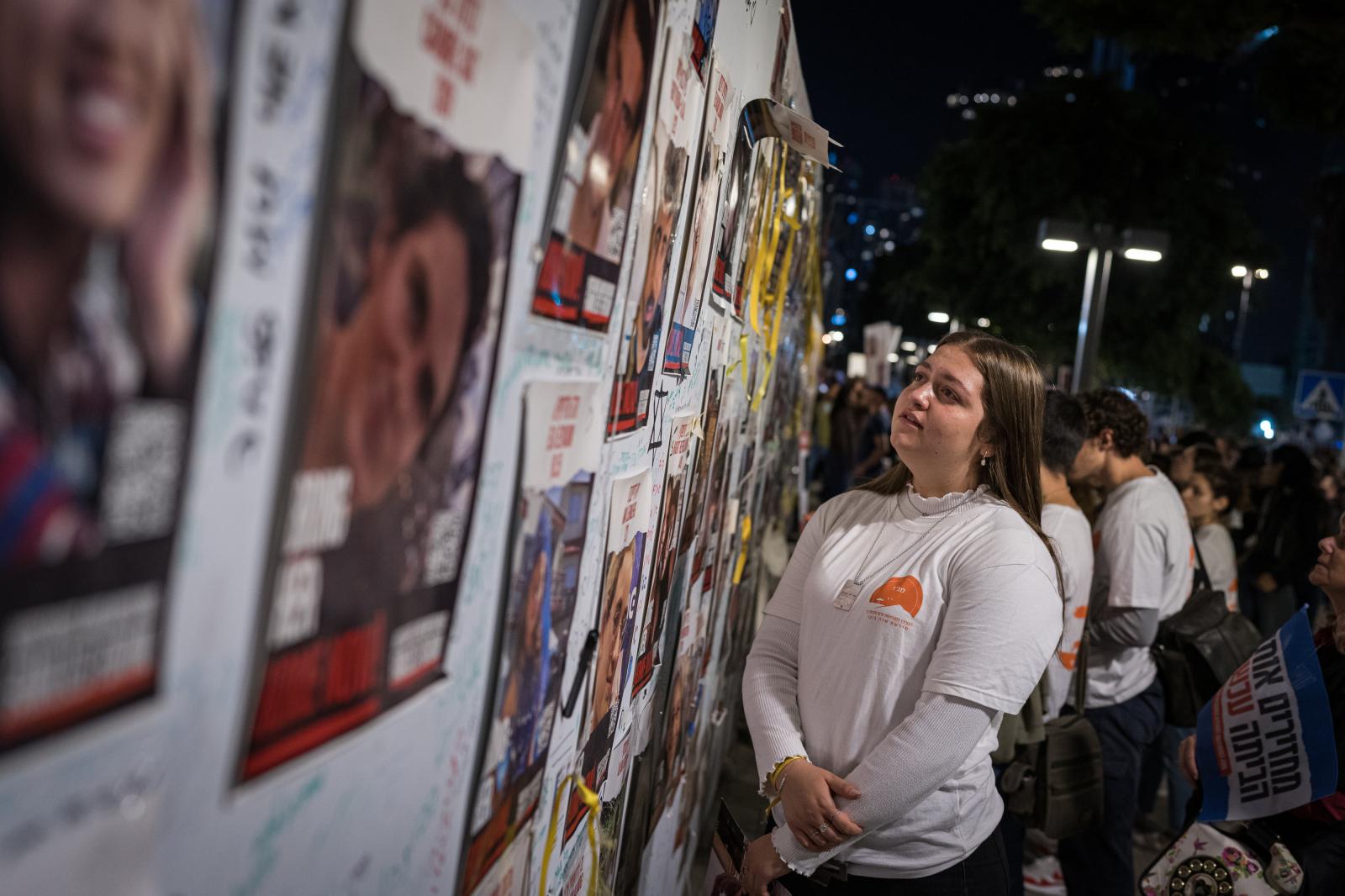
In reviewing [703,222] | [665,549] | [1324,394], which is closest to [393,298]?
[703,222]

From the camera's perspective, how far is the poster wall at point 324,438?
0.61 meters

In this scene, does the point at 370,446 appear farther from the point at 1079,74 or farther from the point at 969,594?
the point at 1079,74

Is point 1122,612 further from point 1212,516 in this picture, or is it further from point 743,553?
point 1212,516

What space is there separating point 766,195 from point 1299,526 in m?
6.01

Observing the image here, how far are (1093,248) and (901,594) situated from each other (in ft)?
38.2

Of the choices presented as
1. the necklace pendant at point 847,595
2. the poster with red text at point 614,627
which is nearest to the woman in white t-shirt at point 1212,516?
the necklace pendant at point 847,595

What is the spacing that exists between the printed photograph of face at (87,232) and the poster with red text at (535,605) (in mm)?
656

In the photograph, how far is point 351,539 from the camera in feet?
2.99

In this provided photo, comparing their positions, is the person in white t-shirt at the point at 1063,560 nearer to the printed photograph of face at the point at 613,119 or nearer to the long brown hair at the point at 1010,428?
the long brown hair at the point at 1010,428

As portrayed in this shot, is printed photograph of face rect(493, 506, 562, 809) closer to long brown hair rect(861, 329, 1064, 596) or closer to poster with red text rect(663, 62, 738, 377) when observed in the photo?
poster with red text rect(663, 62, 738, 377)

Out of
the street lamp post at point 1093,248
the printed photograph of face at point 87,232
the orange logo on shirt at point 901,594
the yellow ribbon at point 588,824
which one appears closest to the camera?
the printed photograph of face at point 87,232

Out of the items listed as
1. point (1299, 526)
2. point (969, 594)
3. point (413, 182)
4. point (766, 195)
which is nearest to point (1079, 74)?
point (1299, 526)

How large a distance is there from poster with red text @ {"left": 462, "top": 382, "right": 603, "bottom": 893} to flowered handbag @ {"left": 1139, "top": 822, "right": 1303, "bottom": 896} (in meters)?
2.11

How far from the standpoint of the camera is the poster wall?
61 cm
